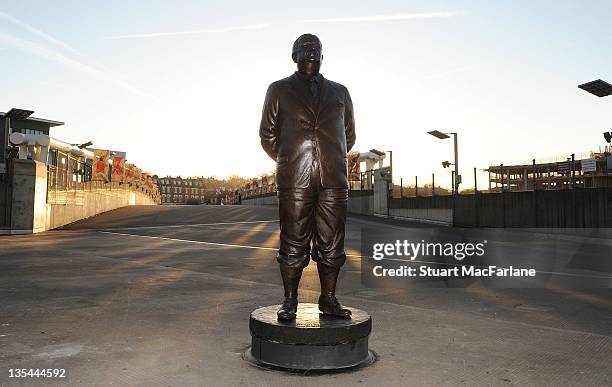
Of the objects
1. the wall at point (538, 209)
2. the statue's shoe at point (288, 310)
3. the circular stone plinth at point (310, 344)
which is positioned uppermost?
the wall at point (538, 209)

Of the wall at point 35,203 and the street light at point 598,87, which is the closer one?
the street light at point 598,87

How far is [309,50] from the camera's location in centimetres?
386

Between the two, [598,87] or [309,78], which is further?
[598,87]

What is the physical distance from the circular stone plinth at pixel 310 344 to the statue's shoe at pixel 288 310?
55 millimetres

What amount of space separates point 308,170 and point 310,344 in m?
1.35

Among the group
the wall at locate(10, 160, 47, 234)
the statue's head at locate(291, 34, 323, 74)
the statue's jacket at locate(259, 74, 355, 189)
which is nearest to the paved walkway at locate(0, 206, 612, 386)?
the statue's jacket at locate(259, 74, 355, 189)

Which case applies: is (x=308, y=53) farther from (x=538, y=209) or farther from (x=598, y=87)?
(x=538, y=209)

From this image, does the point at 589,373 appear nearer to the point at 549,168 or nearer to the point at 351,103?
the point at 351,103

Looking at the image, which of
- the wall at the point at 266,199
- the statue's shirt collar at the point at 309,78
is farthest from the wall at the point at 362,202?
the statue's shirt collar at the point at 309,78

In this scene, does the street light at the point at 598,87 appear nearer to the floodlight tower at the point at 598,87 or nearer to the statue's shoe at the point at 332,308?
the floodlight tower at the point at 598,87

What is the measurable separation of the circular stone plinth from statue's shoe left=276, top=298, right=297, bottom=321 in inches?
2.2

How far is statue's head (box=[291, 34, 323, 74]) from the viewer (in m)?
3.86

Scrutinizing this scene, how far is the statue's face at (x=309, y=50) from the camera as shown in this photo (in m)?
3.86

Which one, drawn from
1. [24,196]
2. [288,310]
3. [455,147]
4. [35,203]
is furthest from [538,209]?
[24,196]
